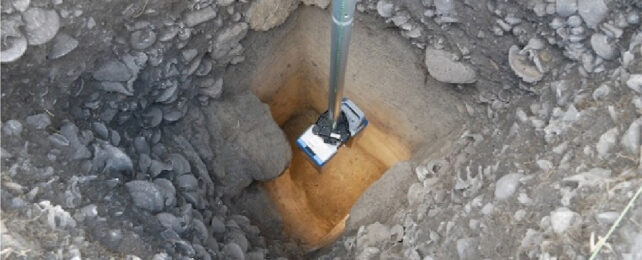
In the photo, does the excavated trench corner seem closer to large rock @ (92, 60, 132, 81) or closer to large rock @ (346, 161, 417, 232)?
large rock @ (346, 161, 417, 232)

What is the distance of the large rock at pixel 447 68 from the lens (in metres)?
3.22

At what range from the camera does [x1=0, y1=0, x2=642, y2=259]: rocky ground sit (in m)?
2.14

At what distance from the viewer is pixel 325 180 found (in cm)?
491

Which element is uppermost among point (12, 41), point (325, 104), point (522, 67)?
point (12, 41)

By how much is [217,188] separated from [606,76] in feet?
7.99

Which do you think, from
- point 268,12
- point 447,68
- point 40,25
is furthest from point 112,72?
point 447,68

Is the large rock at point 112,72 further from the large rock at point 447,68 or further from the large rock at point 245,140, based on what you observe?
the large rock at point 447,68

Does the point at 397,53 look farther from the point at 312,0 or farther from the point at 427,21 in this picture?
the point at 312,0

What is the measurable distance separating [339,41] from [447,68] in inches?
40.5

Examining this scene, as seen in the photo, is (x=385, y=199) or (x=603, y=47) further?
(x=385, y=199)

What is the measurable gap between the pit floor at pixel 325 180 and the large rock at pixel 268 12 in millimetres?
1441

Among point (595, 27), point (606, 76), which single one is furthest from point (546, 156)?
point (595, 27)

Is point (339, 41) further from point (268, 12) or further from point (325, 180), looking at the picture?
point (325, 180)

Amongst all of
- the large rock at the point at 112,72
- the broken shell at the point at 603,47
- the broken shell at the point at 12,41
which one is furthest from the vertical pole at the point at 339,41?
the broken shell at the point at 12,41
